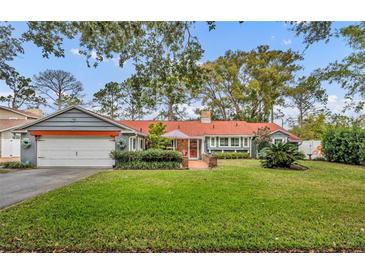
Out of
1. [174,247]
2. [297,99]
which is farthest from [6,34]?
[297,99]

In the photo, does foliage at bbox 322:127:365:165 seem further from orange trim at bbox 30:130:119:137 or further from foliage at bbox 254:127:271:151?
orange trim at bbox 30:130:119:137

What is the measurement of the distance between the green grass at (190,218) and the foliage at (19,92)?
2599 mm

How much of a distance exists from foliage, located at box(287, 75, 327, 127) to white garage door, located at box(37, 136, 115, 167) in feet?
22.9

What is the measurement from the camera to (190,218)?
356 cm

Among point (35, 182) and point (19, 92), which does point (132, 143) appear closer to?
point (35, 182)

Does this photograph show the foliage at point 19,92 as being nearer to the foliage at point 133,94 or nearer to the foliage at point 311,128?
the foliage at point 133,94

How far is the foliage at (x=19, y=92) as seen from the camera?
4817 mm

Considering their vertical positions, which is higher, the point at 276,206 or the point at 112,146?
the point at 112,146

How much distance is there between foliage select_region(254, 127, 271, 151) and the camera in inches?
289

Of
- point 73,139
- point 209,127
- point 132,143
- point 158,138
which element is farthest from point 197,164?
point 73,139

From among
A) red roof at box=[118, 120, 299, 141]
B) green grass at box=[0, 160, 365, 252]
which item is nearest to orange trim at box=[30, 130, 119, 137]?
red roof at box=[118, 120, 299, 141]
